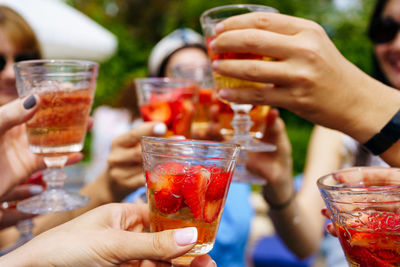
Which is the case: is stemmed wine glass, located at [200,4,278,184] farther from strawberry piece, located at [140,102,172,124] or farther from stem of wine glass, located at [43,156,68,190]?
stem of wine glass, located at [43,156,68,190]

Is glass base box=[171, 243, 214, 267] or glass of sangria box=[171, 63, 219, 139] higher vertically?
glass of sangria box=[171, 63, 219, 139]

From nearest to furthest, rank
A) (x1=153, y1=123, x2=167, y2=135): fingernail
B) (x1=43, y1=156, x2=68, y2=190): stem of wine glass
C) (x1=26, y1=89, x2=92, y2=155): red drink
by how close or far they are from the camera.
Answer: (x1=26, y1=89, x2=92, y2=155): red drink < (x1=43, y1=156, x2=68, y2=190): stem of wine glass < (x1=153, y1=123, x2=167, y2=135): fingernail

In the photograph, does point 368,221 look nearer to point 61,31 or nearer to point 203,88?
point 203,88

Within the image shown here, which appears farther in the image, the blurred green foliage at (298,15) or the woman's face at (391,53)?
the blurred green foliage at (298,15)

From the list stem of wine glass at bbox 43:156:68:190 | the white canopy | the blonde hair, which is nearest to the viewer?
stem of wine glass at bbox 43:156:68:190

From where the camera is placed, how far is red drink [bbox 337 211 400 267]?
920mm

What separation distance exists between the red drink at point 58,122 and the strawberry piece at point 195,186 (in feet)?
2.32

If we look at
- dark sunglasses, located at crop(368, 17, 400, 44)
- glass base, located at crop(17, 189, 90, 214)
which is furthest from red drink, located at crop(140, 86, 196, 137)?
dark sunglasses, located at crop(368, 17, 400, 44)

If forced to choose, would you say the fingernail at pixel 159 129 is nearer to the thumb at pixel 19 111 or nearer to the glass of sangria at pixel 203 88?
the glass of sangria at pixel 203 88

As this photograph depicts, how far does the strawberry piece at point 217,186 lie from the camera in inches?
38.2

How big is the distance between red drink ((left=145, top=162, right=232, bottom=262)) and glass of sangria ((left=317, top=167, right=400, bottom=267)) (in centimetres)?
29

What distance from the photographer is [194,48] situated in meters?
3.08

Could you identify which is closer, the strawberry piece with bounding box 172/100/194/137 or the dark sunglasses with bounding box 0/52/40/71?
the strawberry piece with bounding box 172/100/194/137

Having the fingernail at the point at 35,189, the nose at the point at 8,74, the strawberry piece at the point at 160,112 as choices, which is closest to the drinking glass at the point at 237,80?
the strawberry piece at the point at 160,112
